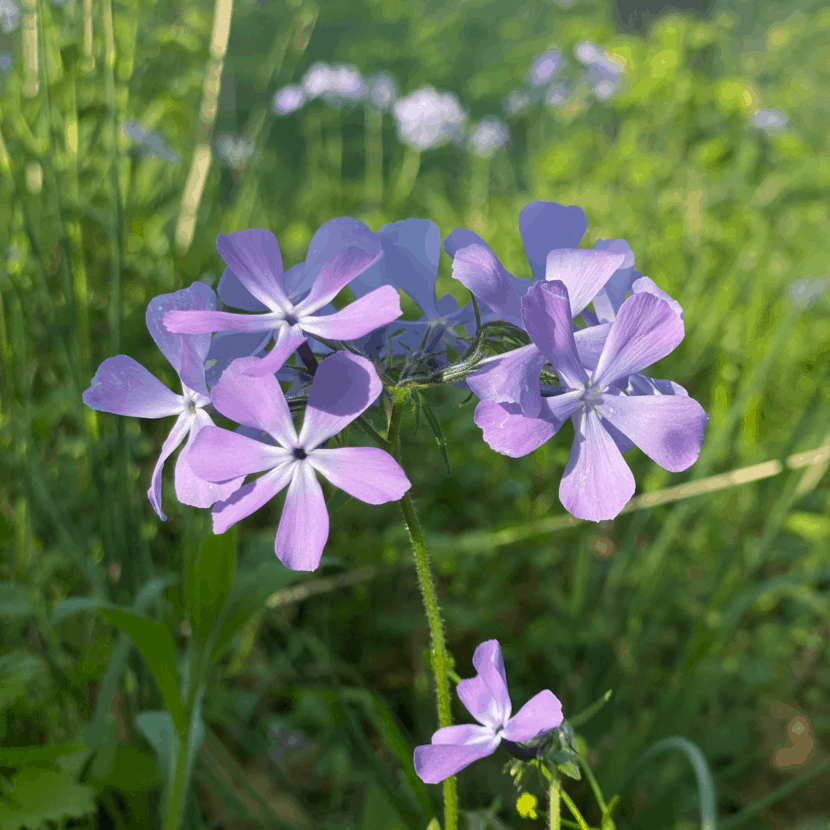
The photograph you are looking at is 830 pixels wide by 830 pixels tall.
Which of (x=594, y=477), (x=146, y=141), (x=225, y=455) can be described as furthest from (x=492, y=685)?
(x=146, y=141)

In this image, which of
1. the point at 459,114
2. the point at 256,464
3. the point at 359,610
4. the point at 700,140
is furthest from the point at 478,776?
the point at 459,114

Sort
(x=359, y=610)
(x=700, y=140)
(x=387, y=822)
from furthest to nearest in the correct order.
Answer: (x=700, y=140)
(x=359, y=610)
(x=387, y=822)

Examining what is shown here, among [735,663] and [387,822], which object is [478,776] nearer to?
[387,822]

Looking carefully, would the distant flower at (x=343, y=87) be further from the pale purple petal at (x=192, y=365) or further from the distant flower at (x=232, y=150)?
the pale purple petal at (x=192, y=365)

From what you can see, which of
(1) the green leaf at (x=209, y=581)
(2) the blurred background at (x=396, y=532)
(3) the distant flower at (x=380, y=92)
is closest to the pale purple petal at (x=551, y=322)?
(2) the blurred background at (x=396, y=532)

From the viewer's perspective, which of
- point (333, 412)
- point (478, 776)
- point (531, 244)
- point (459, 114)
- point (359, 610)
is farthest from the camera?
point (459, 114)

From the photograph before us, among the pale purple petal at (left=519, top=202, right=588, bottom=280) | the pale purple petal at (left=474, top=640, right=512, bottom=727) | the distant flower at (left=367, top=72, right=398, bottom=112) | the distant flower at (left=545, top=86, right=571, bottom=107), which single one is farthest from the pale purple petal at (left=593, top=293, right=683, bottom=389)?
the distant flower at (left=367, top=72, right=398, bottom=112)
